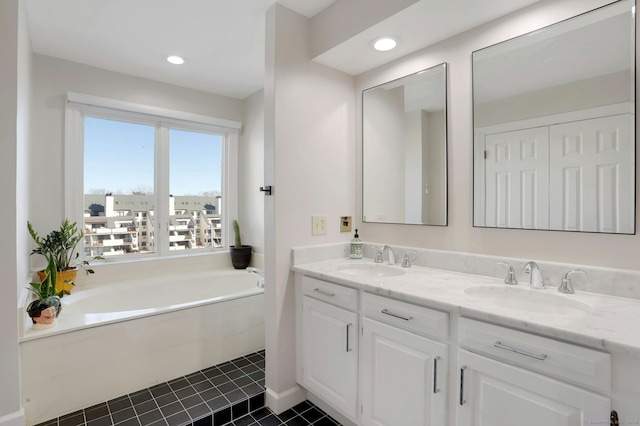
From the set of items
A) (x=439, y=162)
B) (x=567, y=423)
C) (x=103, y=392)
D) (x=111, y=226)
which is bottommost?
(x=103, y=392)

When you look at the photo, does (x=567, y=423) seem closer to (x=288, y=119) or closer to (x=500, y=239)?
(x=500, y=239)

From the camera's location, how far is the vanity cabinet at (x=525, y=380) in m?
0.95

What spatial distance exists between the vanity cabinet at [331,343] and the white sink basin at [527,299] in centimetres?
58

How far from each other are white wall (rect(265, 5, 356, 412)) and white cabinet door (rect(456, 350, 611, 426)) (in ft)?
3.49

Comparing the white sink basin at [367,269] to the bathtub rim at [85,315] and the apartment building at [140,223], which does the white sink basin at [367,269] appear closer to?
the bathtub rim at [85,315]

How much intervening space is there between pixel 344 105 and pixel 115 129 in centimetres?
221

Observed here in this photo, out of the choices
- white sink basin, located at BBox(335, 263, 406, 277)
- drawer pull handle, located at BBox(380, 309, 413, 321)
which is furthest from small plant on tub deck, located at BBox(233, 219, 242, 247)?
drawer pull handle, located at BBox(380, 309, 413, 321)

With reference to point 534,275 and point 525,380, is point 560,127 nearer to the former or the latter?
point 534,275

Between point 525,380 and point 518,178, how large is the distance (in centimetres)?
91

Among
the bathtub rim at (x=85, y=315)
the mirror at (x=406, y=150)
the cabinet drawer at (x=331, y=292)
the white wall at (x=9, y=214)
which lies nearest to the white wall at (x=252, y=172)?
the bathtub rim at (x=85, y=315)

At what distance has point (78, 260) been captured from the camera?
287 cm

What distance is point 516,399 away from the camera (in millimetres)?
1084

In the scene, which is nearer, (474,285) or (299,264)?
(474,285)

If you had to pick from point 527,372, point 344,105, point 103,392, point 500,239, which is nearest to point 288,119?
point 344,105
